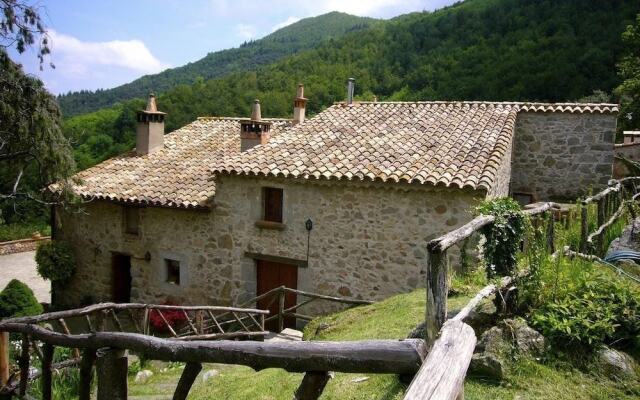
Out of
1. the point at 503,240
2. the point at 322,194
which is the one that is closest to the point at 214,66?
the point at 322,194

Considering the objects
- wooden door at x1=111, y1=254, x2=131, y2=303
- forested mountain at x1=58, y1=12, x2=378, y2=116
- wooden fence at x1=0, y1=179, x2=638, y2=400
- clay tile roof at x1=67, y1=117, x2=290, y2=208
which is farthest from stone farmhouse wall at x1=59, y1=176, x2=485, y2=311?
forested mountain at x1=58, y1=12, x2=378, y2=116

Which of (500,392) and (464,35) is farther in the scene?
(464,35)

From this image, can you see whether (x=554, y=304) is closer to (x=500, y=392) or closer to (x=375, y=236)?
(x=500, y=392)

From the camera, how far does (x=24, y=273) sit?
24281 millimetres

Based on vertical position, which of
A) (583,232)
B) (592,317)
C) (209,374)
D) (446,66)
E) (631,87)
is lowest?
(209,374)

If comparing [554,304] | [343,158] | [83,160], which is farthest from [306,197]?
[83,160]

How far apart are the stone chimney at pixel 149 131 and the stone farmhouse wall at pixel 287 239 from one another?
281cm

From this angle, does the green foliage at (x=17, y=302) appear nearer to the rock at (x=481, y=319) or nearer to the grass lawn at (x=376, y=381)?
the grass lawn at (x=376, y=381)

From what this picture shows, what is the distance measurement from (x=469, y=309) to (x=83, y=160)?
42.4 m

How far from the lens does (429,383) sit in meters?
1.95

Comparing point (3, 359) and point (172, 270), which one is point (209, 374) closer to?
point (3, 359)

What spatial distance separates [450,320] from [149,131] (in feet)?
48.0

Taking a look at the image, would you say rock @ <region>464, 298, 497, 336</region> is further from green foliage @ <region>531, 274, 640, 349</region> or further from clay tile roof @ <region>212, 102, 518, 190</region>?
clay tile roof @ <region>212, 102, 518, 190</region>

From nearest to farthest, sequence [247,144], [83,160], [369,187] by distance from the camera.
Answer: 1. [369,187]
2. [247,144]
3. [83,160]
